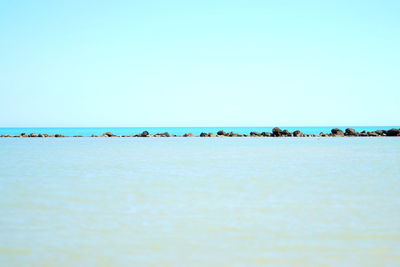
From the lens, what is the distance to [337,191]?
43.1 feet

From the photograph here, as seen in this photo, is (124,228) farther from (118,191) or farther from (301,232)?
(118,191)

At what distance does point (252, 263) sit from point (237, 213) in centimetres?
330

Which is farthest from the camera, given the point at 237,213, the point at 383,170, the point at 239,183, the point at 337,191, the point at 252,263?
the point at 383,170

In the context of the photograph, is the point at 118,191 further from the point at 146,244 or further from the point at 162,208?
the point at 146,244

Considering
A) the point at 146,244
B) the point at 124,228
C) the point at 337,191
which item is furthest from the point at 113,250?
the point at 337,191

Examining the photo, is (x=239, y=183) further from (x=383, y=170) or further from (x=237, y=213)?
(x=383, y=170)

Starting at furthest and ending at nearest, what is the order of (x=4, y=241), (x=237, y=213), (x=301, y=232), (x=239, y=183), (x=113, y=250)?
(x=239, y=183)
(x=237, y=213)
(x=301, y=232)
(x=4, y=241)
(x=113, y=250)

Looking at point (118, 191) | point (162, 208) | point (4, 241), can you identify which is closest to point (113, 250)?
point (4, 241)

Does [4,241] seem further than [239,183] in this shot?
No

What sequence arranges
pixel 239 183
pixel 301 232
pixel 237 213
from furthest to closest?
pixel 239 183
pixel 237 213
pixel 301 232

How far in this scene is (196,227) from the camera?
28.5 ft

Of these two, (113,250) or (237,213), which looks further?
(237,213)

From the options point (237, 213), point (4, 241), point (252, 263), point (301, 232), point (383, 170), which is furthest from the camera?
point (383, 170)

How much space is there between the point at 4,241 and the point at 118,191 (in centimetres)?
558
